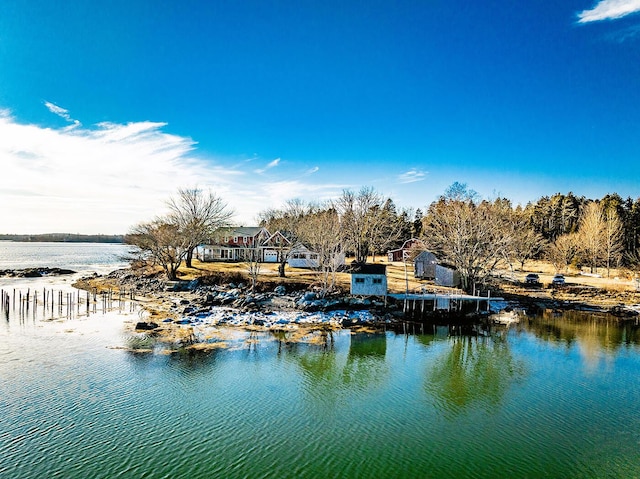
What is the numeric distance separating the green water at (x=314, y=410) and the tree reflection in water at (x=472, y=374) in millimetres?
115

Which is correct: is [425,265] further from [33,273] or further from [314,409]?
[33,273]

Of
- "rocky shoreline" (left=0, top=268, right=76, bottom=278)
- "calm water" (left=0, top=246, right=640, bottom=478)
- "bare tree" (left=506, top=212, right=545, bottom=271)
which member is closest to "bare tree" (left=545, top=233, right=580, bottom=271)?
"bare tree" (left=506, top=212, right=545, bottom=271)

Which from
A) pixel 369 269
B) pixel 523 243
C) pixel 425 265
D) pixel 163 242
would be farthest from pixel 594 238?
pixel 163 242

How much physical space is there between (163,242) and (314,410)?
3841cm

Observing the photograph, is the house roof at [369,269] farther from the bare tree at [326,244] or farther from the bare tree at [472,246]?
the bare tree at [472,246]

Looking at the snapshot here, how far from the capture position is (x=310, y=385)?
20.1m

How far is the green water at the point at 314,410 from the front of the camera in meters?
13.2

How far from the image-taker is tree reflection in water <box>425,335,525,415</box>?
61.5ft

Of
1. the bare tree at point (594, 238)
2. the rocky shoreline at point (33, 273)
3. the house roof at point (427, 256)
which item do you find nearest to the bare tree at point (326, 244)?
the house roof at point (427, 256)

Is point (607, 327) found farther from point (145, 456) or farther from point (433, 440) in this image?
point (145, 456)

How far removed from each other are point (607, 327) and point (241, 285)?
32722 mm

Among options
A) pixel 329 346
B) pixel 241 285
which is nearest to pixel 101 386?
pixel 329 346

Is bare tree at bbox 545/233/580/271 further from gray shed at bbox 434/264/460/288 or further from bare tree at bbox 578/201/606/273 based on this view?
gray shed at bbox 434/264/460/288

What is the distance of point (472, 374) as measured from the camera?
73.7 feet
